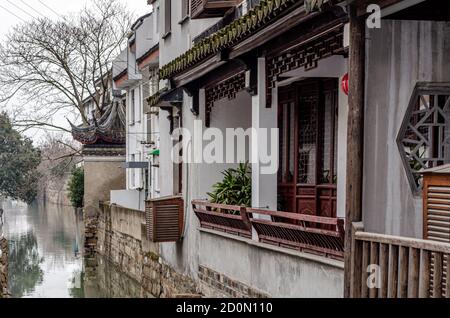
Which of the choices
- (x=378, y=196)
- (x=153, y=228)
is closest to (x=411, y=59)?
(x=378, y=196)

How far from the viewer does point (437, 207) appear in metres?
7.69

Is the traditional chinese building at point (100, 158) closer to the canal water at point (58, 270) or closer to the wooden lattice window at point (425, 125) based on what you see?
the canal water at point (58, 270)

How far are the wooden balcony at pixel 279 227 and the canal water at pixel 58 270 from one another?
979 cm

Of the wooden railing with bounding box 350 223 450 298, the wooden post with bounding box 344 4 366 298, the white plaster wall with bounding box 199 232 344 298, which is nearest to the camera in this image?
the wooden railing with bounding box 350 223 450 298

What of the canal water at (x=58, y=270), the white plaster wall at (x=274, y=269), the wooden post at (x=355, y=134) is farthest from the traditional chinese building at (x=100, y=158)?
the wooden post at (x=355, y=134)

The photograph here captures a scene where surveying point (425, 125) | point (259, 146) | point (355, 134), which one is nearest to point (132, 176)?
point (259, 146)

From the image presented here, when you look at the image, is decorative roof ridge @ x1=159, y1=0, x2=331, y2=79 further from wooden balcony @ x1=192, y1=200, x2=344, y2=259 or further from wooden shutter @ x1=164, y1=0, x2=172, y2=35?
wooden shutter @ x1=164, y1=0, x2=172, y2=35

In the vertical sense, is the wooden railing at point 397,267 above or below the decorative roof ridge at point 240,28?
below

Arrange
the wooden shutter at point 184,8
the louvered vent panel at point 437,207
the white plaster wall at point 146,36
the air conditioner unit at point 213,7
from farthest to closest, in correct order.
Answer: the white plaster wall at point 146,36, the wooden shutter at point 184,8, the air conditioner unit at point 213,7, the louvered vent panel at point 437,207

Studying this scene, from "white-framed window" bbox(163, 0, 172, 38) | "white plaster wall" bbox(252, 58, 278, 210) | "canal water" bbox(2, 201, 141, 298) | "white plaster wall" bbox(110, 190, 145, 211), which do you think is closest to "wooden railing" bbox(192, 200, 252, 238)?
"white plaster wall" bbox(252, 58, 278, 210)

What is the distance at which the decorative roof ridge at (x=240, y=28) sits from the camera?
995 cm

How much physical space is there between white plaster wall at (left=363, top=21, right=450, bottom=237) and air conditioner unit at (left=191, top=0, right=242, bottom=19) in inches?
269

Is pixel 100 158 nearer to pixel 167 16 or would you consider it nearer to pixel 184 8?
pixel 167 16

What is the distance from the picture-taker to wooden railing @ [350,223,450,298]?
6793mm
